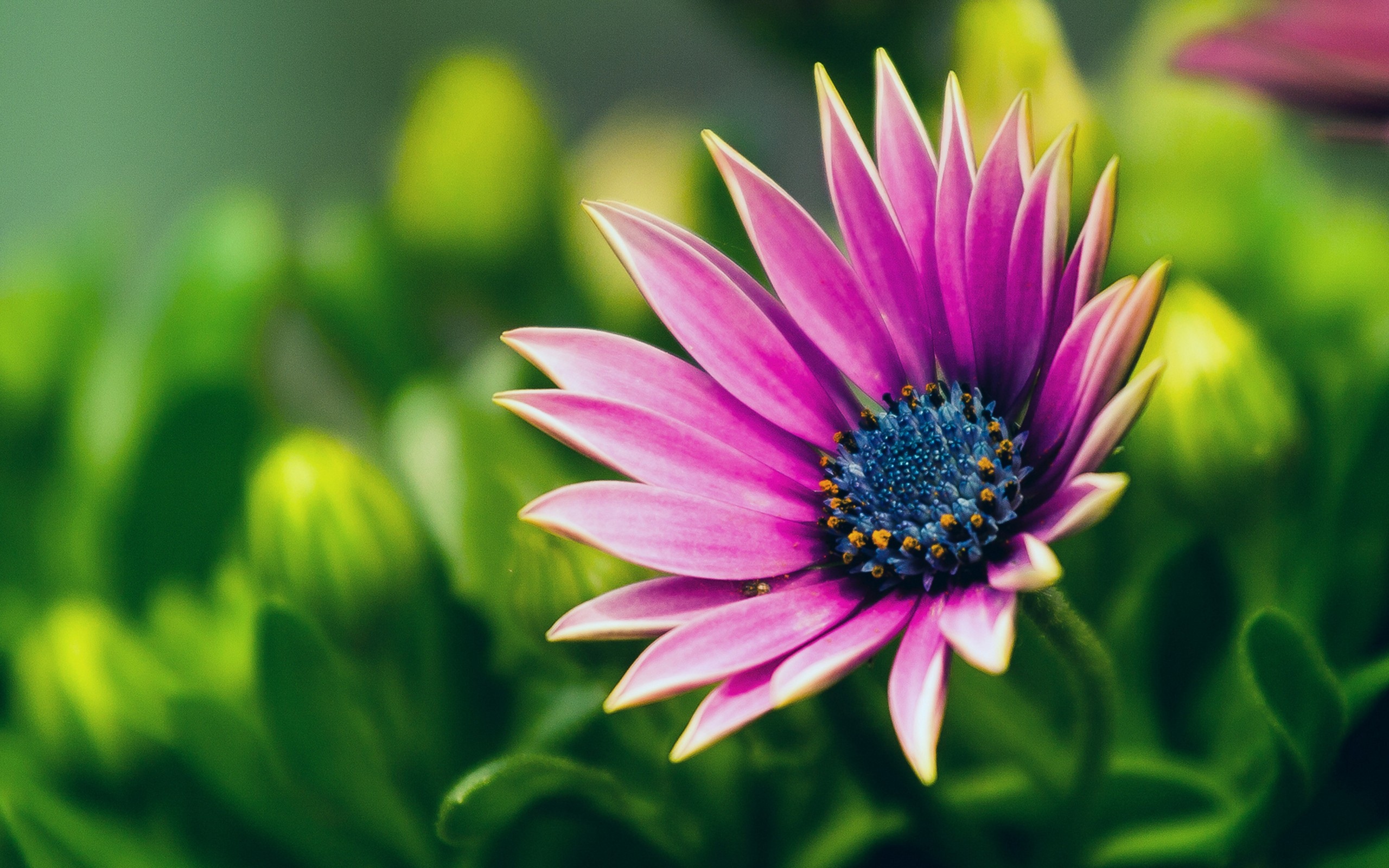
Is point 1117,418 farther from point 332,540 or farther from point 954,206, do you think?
point 332,540

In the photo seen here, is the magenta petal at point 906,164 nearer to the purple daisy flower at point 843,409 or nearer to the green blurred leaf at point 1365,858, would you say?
the purple daisy flower at point 843,409

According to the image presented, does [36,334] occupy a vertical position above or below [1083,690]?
above

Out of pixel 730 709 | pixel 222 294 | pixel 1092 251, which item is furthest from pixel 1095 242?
pixel 222 294

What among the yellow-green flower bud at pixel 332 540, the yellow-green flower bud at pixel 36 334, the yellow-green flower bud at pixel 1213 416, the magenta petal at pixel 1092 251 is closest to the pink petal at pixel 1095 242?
the magenta petal at pixel 1092 251

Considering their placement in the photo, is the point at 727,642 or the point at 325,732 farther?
the point at 325,732

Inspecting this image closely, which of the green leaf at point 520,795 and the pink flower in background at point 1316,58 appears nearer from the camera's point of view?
the green leaf at point 520,795

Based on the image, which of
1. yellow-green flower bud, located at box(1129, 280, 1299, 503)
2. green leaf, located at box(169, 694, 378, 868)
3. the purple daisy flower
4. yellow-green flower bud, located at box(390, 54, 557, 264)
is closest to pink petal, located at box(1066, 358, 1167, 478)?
the purple daisy flower
